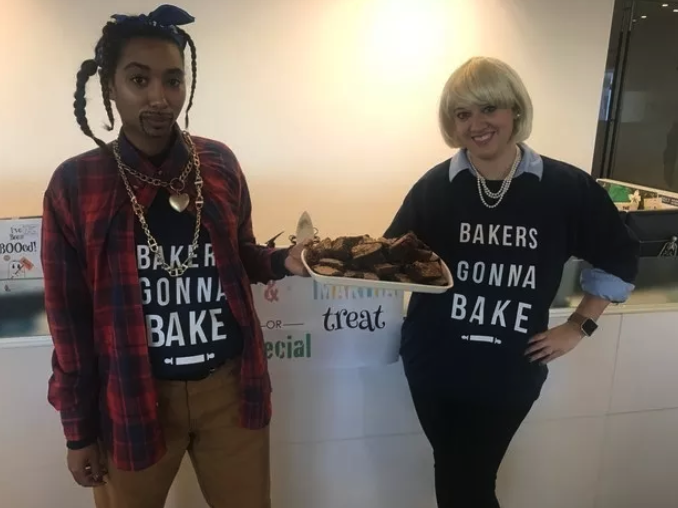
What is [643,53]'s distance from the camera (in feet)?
11.7

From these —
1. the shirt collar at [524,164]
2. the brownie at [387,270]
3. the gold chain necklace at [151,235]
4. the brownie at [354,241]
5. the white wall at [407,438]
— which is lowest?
the white wall at [407,438]

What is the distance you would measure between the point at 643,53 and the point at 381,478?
3207 mm

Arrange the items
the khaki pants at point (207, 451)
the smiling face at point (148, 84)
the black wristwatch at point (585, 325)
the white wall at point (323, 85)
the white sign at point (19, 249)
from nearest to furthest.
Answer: the smiling face at point (148, 84) → the khaki pants at point (207, 451) → the black wristwatch at point (585, 325) → the white sign at point (19, 249) → the white wall at point (323, 85)

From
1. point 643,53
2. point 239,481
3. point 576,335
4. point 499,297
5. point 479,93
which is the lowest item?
point 239,481

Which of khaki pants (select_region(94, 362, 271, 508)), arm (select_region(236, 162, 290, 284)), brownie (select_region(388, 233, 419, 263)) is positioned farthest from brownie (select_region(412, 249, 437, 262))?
khaki pants (select_region(94, 362, 271, 508))

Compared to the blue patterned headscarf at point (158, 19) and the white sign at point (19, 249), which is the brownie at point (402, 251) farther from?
the white sign at point (19, 249)

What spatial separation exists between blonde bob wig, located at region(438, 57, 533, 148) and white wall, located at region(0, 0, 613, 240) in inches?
74.5

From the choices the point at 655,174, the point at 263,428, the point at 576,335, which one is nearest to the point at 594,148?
the point at 655,174

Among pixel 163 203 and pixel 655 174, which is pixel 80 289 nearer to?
pixel 163 203

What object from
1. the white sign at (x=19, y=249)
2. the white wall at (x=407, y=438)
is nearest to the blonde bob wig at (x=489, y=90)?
the white wall at (x=407, y=438)

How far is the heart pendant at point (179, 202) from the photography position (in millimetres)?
949

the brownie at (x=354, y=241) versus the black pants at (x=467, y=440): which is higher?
the brownie at (x=354, y=241)

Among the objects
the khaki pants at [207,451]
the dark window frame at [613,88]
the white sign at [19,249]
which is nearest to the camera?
the khaki pants at [207,451]

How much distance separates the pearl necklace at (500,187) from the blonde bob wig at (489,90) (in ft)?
0.17
